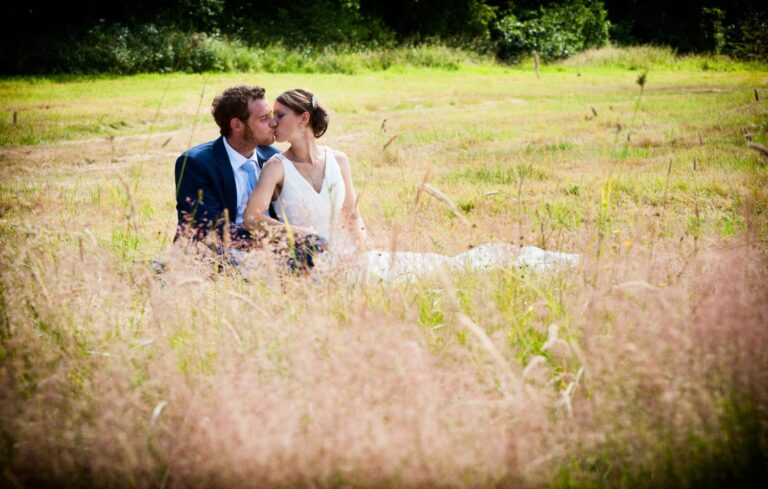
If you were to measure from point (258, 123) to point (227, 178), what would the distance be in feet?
1.57

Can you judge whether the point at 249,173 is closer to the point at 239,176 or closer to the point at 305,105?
the point at 239,176

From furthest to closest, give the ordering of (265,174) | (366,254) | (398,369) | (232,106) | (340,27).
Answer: (340,27), (232,106), (265,174), (366,254), (398,369)

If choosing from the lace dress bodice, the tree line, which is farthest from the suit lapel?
the tree line

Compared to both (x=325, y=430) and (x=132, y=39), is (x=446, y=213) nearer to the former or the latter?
(x=325, y=430)

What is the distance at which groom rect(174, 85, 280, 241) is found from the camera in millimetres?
4312

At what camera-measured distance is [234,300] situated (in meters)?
2.97

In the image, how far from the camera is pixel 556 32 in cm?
2791

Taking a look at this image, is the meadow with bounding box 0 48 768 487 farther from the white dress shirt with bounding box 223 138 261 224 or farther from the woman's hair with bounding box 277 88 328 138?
the woman's hair with bounding box 277 88 328 138

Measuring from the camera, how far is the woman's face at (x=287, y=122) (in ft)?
14.1

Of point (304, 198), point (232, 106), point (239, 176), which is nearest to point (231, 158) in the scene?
point (239, 176)

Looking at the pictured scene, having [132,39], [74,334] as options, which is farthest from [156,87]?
[74,334]

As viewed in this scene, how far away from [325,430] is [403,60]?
2175 centimetres

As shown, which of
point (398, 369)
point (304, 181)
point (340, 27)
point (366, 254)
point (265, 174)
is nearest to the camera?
point (398, 369)

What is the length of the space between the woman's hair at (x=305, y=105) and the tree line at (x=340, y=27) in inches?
457
